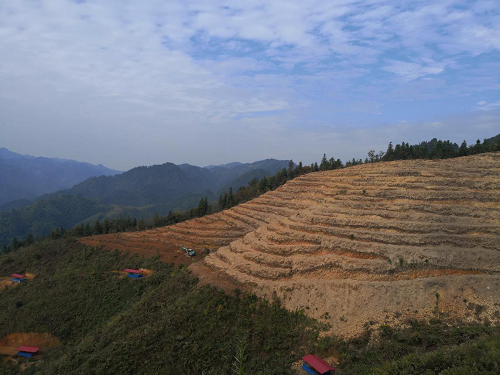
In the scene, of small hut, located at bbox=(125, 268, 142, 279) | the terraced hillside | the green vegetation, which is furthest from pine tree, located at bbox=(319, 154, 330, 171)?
small hut, located at bbox=(125, 268, 142, 279)

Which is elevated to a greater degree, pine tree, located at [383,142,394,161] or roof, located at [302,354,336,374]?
pine tree, located at [383,142,394,161]

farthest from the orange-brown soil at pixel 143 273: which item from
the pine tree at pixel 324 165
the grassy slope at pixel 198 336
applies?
the pine tree at pixel 324 165

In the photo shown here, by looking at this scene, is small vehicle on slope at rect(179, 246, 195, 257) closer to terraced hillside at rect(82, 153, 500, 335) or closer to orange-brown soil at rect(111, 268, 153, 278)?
orange-brown soil at rect(111, 268, 153, 278)

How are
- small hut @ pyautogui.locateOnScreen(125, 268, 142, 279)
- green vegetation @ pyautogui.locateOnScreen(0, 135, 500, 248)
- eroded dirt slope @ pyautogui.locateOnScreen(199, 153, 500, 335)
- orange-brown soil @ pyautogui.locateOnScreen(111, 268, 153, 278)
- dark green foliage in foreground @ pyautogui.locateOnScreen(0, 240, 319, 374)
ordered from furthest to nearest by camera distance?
green vegetation @ pyautogui.locateOnScreen(0, 135, 500, 248)
orange-brown soil @ pyautogui.locateOnScreen(111, 268, 153, 278)
small hut @ pyautogui.locateOnScreen(125, 268, 142, 279)
eroded dirt slope @ pyautogui.locateOnScreen(199, 153, 500, 335)
dark green foliage in foreground @ pyautogui.locateOnScreen(0, 240, 319, 374)

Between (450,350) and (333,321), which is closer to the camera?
(450,350)

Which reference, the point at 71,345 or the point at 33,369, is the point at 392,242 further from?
the point at 33,369

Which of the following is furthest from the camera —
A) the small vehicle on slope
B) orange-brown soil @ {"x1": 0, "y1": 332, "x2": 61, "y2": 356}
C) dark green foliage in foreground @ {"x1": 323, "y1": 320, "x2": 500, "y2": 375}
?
the small vehicle on slope

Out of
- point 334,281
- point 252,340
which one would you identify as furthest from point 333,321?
point 252,340

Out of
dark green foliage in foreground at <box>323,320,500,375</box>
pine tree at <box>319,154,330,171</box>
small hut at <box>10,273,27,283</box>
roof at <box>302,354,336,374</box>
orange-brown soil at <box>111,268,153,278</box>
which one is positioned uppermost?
pine tree at <box>319,154,330,171</box>
